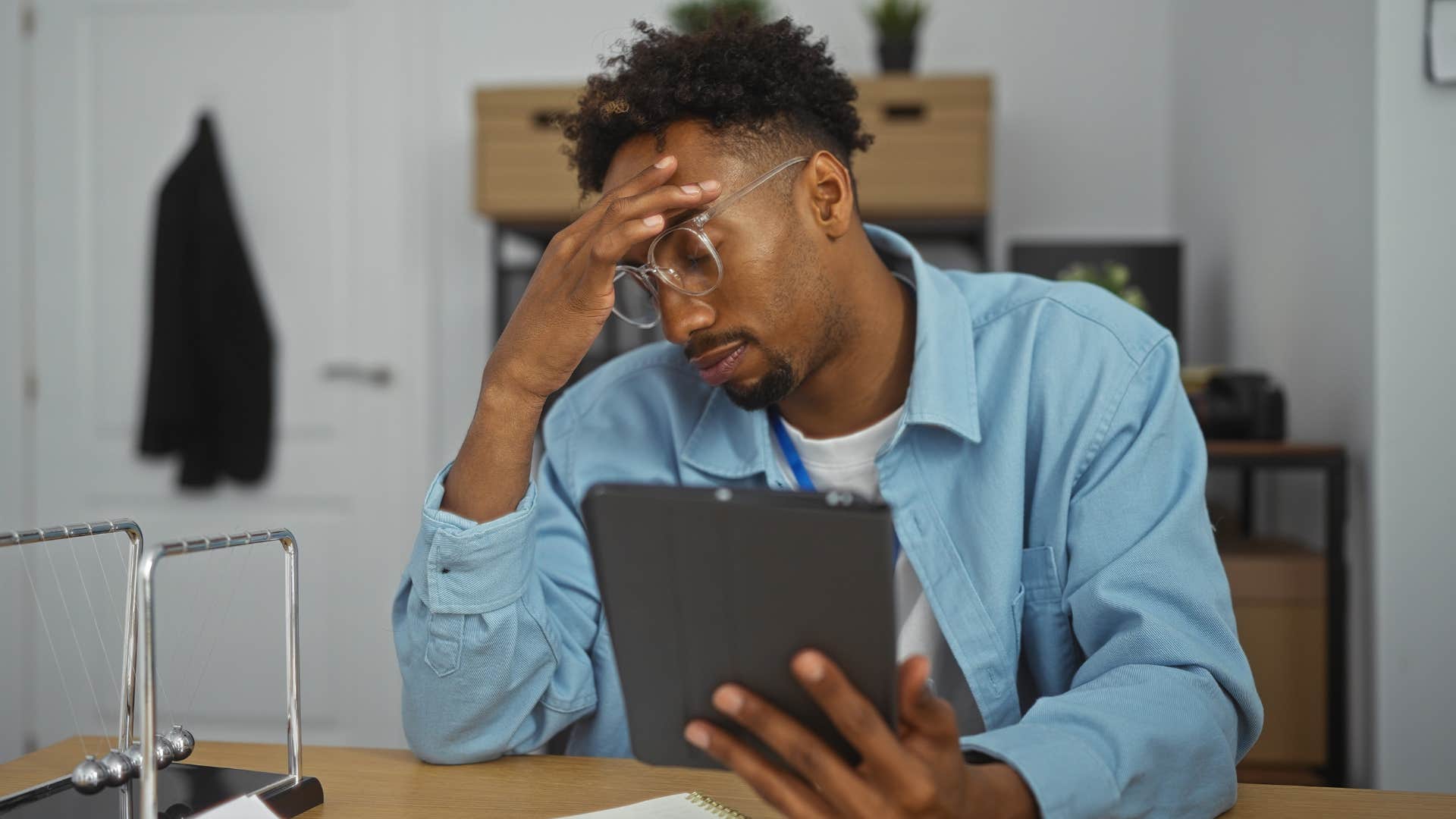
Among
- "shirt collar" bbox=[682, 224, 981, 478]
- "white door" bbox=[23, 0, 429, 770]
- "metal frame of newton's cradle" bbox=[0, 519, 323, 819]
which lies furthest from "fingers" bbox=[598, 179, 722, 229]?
"white door" bbox=[23, 0, 429, 770]

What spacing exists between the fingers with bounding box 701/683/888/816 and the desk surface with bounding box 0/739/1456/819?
178 mm

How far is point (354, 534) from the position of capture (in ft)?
10.1

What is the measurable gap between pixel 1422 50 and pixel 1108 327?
95 cm

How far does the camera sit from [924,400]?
1.14 meters

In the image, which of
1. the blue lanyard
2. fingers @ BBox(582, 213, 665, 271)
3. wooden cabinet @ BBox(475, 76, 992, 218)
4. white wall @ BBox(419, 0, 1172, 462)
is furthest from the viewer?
white wall @ BBox(419, 0, 1172, 462)

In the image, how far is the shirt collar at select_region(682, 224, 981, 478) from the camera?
113 cm

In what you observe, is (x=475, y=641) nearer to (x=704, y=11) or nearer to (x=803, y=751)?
(x=803, y=751)

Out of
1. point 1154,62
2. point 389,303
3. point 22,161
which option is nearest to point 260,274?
point 389,303

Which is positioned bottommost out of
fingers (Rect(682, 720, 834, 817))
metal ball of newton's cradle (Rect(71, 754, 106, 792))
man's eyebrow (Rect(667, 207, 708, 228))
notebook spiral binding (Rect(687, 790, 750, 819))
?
notebook spiral binding (Rect(687, 790, 750, 819))

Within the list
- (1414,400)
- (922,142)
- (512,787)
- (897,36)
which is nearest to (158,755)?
(512,787)

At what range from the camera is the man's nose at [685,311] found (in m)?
1.15

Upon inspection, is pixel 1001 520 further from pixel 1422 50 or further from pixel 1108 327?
pixel 1422 50

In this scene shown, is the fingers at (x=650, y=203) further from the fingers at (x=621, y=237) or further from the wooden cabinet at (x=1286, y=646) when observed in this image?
the wooden cabinet at (x=1286, y=646)

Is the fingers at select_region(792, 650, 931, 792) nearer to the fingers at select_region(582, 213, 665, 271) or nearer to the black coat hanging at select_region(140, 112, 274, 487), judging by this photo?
the fingers at select_region(582, 213, 665, 271)
